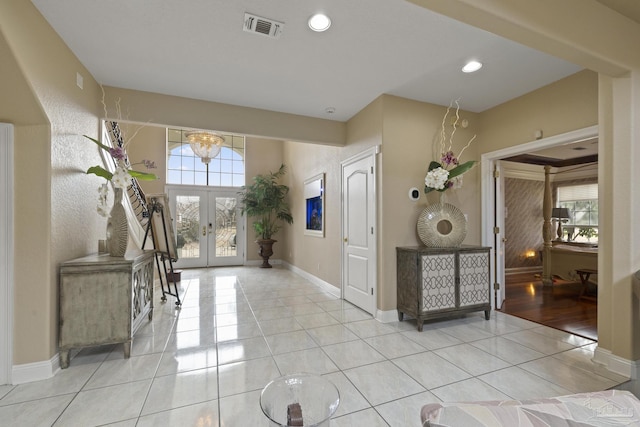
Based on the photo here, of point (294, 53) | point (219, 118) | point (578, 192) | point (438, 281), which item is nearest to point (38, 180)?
point (219, 118)

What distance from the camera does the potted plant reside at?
754 centimetres

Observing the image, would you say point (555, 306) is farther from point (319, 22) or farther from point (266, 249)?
point (266, 249)

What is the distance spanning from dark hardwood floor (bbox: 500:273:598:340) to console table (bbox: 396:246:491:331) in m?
0.77

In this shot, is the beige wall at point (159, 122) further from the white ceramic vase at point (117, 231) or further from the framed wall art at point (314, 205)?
the framed wall art at point (314, 205)

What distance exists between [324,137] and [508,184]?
512 cm

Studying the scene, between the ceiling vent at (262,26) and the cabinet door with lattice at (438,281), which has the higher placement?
the ceiling vent at (262,26)

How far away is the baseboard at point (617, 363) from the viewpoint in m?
2.25

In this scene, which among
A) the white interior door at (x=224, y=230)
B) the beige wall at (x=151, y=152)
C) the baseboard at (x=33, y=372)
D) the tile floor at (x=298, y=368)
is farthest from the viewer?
the white interior door at (x=224, y=230)

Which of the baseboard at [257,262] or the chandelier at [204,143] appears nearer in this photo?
the chandelier at [204,143]

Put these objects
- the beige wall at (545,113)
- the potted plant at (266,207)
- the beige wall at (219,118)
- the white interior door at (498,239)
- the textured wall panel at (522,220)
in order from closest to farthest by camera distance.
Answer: the beige wall at (545,113)
the beige wall at (219,118)
the white interior door at (498,239)
the textured wall panel at (522,220)
the potted plant at (266,207)

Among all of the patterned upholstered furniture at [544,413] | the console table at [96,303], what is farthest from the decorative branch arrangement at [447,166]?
the console table at [96,303]

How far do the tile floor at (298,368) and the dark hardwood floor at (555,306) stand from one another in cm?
30

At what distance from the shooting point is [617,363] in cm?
233

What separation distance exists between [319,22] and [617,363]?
12.3 ft
